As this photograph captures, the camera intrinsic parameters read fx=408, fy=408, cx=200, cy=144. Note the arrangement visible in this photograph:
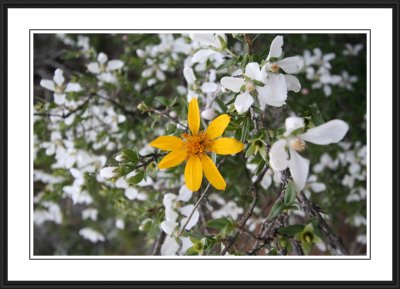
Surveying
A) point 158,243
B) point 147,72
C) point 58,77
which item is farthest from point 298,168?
point 147,72

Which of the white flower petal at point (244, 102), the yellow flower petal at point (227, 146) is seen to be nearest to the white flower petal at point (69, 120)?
the yellow flower petal at point (227, 146)

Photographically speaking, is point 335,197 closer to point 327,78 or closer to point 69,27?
point 327,78

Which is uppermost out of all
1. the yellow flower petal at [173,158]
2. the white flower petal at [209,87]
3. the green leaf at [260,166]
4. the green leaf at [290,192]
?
the white flower petal at [209,87]

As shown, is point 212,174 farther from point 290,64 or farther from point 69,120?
point 69,120

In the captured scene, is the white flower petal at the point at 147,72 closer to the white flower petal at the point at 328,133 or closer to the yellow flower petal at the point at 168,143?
the yellow flower petal at the point at 168,143

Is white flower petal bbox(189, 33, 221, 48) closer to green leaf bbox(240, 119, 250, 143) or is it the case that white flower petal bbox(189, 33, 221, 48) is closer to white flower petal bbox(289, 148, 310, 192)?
green leaf bbox(240, 119, 250, 143)

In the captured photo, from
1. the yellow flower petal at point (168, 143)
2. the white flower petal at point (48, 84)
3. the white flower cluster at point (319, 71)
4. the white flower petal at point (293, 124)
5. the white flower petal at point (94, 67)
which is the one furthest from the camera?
the white flower cluster at point (319, 71)

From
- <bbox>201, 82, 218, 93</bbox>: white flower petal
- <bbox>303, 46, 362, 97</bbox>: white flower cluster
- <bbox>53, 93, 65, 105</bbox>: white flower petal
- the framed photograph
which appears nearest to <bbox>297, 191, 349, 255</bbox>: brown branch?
the framed photograph
